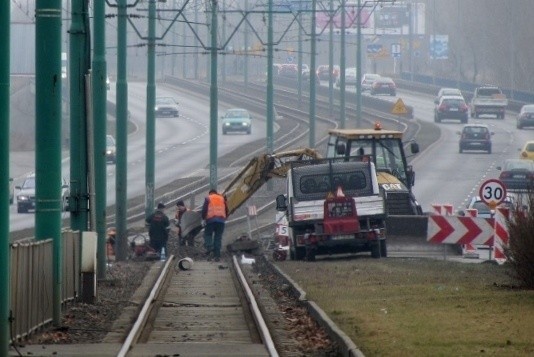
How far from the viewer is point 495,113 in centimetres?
9569

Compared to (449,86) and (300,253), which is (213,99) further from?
(449,86)

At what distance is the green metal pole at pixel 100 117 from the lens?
84.3 feet

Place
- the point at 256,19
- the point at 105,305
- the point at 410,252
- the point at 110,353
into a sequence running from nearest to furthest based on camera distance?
the point at 110,353
the point at 105,305
the point at 410,252
the point at 256,19

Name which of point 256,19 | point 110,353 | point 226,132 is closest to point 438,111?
point 226,132

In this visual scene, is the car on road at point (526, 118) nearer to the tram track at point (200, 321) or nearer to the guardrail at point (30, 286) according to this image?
the tram track at point (200, 321)

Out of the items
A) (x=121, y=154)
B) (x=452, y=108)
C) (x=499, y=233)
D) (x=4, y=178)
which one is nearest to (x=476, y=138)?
(x=452, y=108)

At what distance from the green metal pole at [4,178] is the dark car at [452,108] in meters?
78.1

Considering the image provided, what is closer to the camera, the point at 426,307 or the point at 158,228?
the point at 426,307

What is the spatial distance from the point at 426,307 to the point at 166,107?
82.3 meters

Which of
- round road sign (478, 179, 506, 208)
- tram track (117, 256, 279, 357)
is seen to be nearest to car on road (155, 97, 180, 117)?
round road sign (478, 179, 506, 208)

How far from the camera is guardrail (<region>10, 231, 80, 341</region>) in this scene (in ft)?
48.8

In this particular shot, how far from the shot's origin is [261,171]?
1512 inches

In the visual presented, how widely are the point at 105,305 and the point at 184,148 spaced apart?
6177cm

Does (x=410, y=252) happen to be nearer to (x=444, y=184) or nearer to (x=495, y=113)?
(x=444, y=184)
